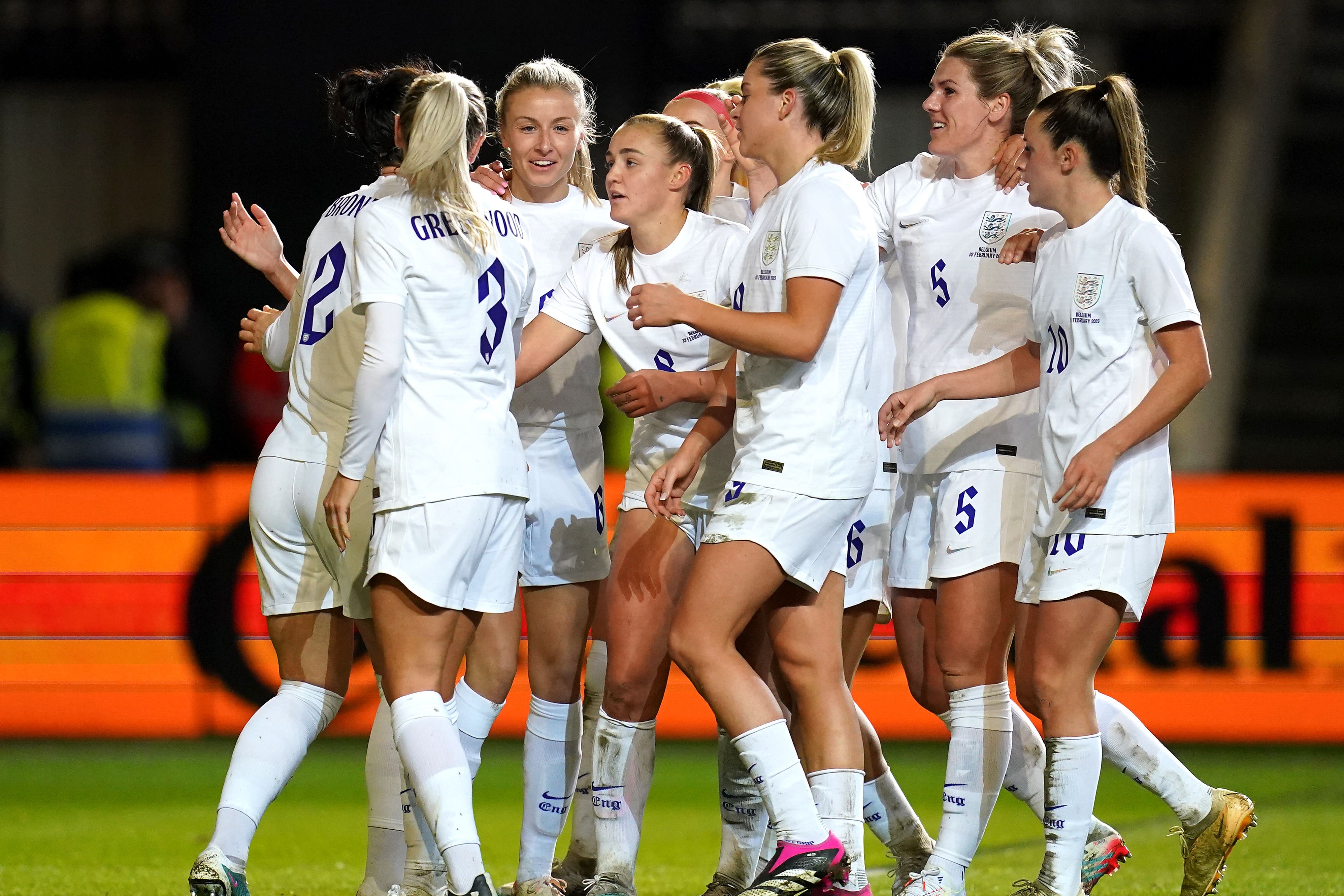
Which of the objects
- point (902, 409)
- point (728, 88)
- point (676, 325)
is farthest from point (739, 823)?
point (728, 88)

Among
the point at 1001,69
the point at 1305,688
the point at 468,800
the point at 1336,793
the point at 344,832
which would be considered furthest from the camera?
the point at 1305,688

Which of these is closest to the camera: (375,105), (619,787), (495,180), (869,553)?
(375,105)

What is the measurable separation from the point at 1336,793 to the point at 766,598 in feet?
12.3

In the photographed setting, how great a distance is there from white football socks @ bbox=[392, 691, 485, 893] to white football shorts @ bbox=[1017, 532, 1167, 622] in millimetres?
1429

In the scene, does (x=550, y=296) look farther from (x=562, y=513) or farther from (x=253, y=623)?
(x=253, y=623)

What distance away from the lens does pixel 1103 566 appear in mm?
3826

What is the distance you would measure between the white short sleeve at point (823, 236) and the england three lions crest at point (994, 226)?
1.96 ft

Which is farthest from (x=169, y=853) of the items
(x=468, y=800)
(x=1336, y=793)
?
(x=1336, y=793)

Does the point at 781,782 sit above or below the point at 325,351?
below

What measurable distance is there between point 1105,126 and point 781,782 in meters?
1.71

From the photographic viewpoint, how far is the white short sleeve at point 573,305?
167 inches

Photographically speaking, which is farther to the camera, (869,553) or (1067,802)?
(869,553)

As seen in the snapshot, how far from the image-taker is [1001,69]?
4281 mm

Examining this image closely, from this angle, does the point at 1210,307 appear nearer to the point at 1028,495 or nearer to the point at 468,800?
the point at 1028,495
